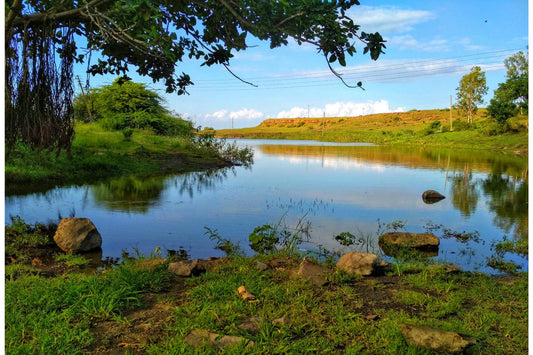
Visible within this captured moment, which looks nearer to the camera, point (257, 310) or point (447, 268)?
point (257, 310)

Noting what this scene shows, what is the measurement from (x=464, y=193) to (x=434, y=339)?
13.5m

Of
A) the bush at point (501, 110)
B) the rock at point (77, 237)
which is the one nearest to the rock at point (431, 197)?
the rock at point (77, 237)

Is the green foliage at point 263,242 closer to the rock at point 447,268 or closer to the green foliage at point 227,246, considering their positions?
the green foliage at point 227,246

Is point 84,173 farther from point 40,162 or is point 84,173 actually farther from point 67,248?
point 67,248

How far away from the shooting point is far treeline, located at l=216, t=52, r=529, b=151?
1550 inches

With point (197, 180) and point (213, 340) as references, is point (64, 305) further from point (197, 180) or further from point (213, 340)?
point (197, 180)

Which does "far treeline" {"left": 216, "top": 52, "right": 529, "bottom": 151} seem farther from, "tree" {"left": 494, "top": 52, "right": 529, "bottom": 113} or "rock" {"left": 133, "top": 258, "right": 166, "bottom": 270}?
"rock" {"left": 133, "top": 258, "right": 166, "bottom": 270}

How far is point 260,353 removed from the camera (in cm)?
352

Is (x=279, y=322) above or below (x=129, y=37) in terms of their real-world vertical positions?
below

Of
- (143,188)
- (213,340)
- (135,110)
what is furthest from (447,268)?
(135,110)

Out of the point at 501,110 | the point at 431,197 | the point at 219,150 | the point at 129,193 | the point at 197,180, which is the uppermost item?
the point at 501,110

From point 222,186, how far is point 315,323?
1347 cm

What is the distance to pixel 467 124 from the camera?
1965 inches

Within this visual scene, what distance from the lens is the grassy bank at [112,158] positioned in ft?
52.5
